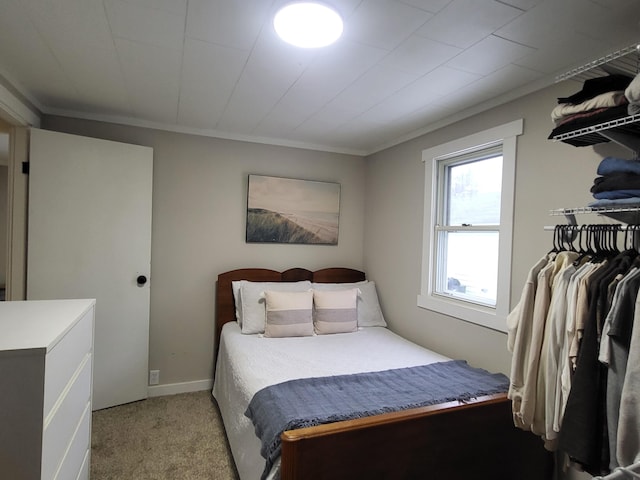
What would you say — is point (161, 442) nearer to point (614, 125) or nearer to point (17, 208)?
point (17, 208)

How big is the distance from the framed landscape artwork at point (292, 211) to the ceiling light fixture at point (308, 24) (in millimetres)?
1772

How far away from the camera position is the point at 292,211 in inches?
132

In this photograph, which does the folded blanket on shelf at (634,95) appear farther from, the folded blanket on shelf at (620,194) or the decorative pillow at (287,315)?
the decorative pillow at (287,315)

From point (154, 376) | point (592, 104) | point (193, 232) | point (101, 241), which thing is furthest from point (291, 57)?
point (154, 376)

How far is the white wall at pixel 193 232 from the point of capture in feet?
9.64

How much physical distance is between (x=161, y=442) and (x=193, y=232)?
1.59 meters

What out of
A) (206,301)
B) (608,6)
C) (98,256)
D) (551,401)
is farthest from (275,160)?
(551,401)

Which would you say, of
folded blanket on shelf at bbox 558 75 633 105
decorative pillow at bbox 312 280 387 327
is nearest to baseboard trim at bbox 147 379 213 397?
decorative pillow at bbox 312 280 387 327

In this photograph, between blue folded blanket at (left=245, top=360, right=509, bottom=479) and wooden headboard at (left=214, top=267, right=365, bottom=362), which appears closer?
blue folded blanket at (left=245, top=360, right=509, bottom=479)

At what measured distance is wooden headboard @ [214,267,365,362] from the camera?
306cm

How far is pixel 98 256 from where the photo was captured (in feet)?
8.55

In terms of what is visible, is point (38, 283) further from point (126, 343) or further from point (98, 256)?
point (126, 343)

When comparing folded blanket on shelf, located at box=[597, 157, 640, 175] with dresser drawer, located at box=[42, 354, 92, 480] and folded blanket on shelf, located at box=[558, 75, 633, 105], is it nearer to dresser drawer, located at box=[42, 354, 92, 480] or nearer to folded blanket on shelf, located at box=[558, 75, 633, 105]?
folded blanket on shelf, located at box=[558, 75, 633, 105]

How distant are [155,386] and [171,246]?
1179mm
